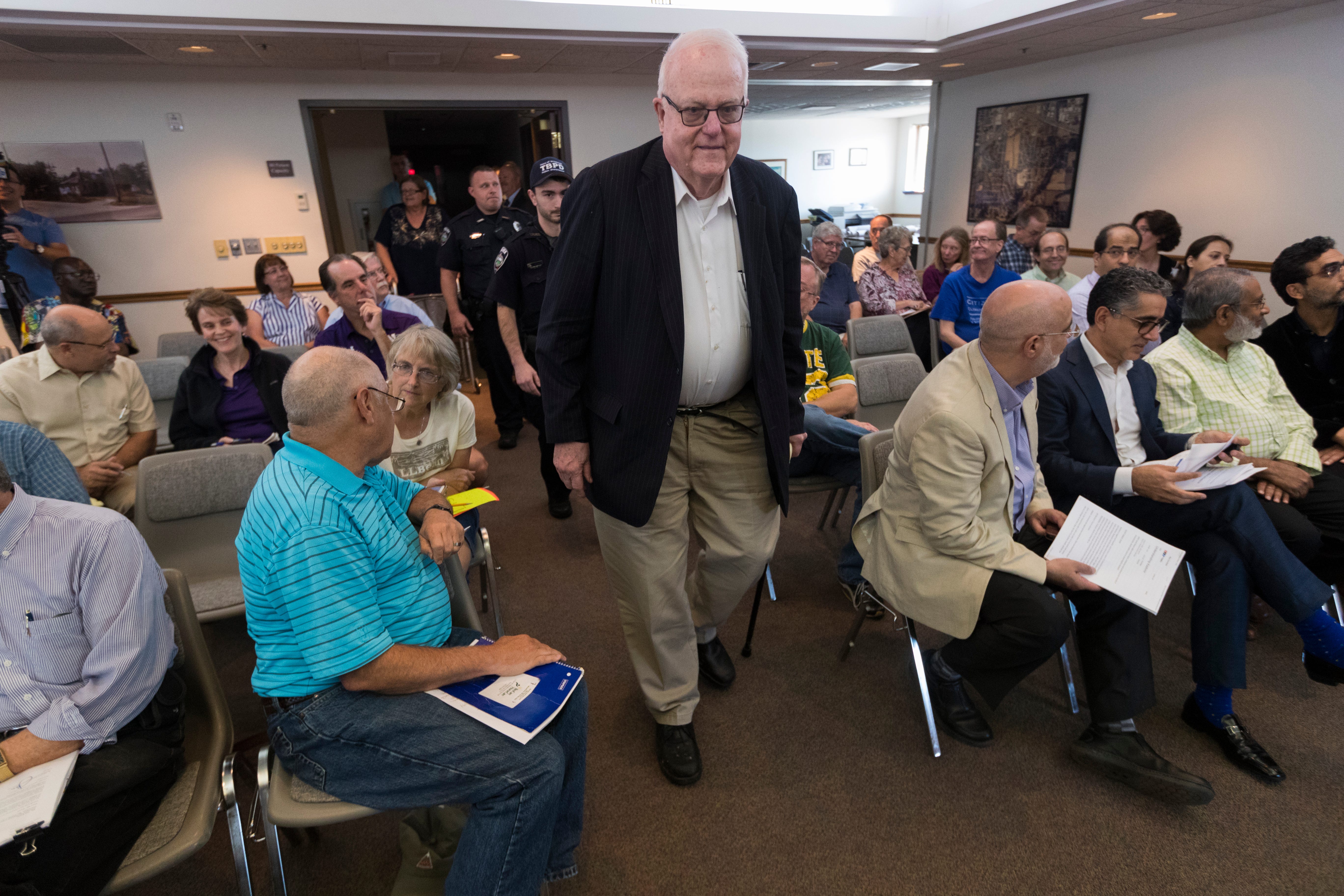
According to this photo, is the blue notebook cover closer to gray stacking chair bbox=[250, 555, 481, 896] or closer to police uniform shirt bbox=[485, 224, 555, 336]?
gray stacking chair bbox=[250, 555, 481, 896]

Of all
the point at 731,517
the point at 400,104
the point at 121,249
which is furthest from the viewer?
the point at 400,104

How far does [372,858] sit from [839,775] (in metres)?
1.31

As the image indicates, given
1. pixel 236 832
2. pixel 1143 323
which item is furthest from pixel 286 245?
pixel 1143 323

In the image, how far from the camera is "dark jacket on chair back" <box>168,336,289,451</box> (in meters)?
2.90

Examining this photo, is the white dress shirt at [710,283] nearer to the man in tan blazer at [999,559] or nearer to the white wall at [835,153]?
the man in tan blazer at [999,559]

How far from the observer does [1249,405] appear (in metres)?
2.51

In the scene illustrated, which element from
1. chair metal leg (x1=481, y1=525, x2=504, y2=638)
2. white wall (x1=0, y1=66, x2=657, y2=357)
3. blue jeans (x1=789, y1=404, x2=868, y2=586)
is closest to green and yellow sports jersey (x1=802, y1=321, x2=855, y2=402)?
blue jeans (x1=789, y1=404, x2=868, y2=586)

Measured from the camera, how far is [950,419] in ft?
5.97

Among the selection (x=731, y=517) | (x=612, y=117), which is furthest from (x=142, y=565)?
(x=612, y=117)

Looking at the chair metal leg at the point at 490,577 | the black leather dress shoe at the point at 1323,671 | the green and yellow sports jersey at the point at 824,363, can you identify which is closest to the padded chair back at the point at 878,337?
the green and yellow sports jersey at the point at 824,363

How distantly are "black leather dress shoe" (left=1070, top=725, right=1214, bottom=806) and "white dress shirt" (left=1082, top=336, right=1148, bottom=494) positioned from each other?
76cm

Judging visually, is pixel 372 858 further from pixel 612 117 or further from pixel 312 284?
pixel 612 117

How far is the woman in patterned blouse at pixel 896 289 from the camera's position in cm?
527

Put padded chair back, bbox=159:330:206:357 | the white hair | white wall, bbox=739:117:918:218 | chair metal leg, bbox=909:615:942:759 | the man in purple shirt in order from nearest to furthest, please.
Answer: the white hair → chair metal leg, bbox=909:615:942:759 → the man in purple shirt → padded chair back, bbox=159:330:206:357 → white wall, bbox=739:117:918:218
